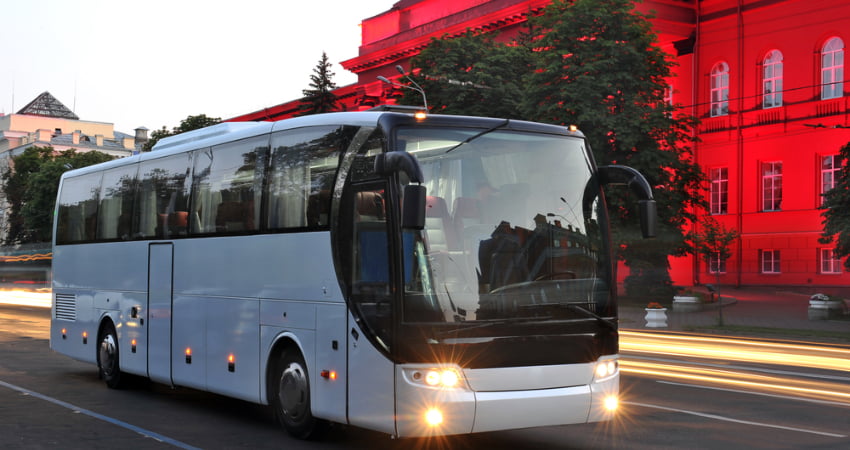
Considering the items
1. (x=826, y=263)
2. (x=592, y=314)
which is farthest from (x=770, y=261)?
(x=592, y=314)

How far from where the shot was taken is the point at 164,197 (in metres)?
14.1

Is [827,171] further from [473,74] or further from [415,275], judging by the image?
[415,275]

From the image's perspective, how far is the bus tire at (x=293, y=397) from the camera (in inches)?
416

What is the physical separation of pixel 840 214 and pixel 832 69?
1892cm

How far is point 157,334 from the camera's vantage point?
46.0 feet

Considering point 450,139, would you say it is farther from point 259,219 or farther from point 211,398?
point 211,398

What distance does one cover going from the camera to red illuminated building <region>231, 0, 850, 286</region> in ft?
166

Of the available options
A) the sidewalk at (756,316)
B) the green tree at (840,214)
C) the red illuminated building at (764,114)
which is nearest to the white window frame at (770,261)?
the red illuminated building at (764,114)

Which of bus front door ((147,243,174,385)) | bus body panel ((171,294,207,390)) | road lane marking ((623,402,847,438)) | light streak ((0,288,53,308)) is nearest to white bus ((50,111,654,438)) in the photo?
bus body panel ((171,294,207,390))

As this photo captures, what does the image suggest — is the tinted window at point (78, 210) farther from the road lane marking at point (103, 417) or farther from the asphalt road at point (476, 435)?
the road lane marking at point (103, 417)

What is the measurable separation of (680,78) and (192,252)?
47320 mm

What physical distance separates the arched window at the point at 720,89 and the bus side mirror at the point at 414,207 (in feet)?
163

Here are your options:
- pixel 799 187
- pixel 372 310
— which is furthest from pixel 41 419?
pixel 799 187

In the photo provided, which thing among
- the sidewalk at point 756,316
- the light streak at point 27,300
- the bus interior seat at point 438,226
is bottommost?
the light streak at point 27,300
